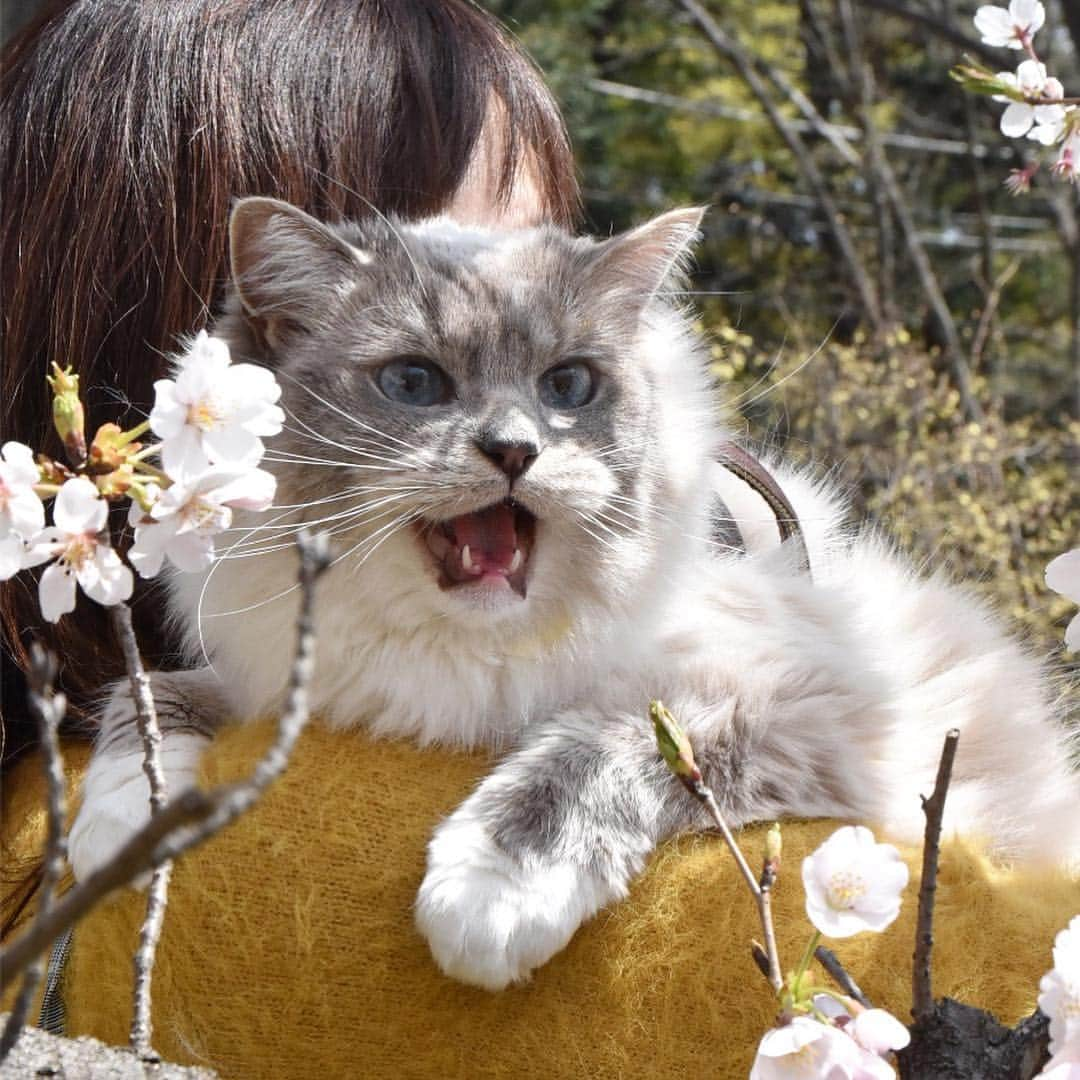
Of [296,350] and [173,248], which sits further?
[173,248]

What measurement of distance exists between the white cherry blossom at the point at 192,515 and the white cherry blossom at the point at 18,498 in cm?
6

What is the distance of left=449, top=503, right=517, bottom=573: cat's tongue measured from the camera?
4.88 ft

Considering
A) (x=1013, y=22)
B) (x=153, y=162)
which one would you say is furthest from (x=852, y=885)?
(x=153, y=162)

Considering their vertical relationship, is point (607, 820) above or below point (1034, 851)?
above

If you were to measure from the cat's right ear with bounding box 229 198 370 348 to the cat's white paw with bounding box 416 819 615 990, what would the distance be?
2.09 ft

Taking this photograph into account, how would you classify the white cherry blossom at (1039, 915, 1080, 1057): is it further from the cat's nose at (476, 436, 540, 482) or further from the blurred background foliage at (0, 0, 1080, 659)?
the blurred background foliage at (0, 0, 1080, 659)

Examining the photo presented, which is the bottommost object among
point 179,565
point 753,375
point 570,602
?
point 753,375

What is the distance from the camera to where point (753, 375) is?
15.4ft

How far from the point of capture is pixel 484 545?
1.50 meters

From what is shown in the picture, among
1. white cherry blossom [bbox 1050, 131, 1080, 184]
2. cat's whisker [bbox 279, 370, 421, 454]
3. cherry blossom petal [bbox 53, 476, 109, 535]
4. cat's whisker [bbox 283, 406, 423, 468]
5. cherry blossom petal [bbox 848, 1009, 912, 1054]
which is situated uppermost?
white cherry blossom [bbox 1050, 131, 1080, 184]

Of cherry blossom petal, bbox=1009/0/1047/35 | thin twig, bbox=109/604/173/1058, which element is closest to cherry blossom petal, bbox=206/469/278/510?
Result: thin twig, bbox=109/604/173/1058

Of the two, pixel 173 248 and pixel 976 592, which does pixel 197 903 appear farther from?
pixel 976 592

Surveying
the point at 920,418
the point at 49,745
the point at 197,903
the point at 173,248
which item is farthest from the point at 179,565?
the point at 920,418

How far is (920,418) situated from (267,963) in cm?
324
